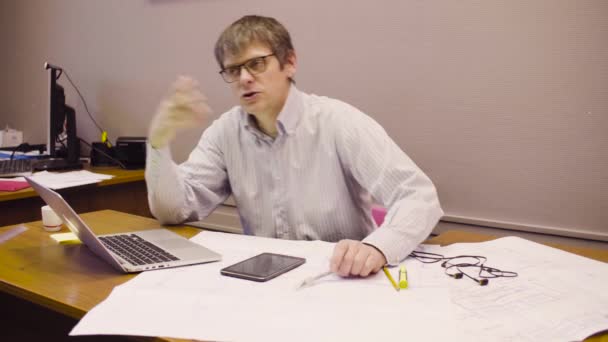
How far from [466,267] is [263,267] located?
1.38 feet

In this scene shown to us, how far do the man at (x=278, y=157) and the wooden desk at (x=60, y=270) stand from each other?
0.61 feet

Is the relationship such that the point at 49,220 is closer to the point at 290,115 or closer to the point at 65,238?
the point at 65,238

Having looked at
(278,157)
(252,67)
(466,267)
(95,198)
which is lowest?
(95,198)

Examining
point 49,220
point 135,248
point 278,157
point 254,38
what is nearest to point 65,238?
point 49,220

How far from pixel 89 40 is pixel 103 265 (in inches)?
91.9

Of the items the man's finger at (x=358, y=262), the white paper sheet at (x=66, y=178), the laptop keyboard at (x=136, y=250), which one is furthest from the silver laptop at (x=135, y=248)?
the white paper sheet at (x=66, y=178)

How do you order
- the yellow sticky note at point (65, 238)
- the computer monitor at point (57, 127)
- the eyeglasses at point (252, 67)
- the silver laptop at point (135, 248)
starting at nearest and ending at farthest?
the silver laptop at point (135, 248)
the yellow sticky note at point (65, 238)
the eyeglasses at point (252, 67)
the computer monitor at point (57, 127)

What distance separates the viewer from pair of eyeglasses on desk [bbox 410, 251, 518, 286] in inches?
39.8

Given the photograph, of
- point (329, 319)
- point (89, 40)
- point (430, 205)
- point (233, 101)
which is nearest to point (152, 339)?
point (329, 319)

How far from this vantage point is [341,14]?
207cm

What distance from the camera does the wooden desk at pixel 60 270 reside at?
95 centimetres

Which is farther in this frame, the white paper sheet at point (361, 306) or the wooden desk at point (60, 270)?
the wooden desk at point (60, 270)

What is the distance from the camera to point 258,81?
4.70 feet

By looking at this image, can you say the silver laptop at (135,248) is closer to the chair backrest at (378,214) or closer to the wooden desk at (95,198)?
the chair backrest at (378,214)
